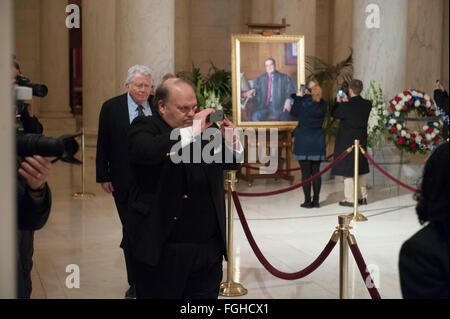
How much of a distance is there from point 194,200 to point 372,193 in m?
8.47

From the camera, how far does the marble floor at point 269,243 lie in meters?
6.25

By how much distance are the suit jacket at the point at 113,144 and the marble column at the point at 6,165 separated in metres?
3.46

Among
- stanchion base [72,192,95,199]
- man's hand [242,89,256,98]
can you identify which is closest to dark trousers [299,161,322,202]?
man's hand [242,89,256,98]

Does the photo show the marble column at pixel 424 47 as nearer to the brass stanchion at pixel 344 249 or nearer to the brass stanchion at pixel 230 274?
the brass stanchion at pixel 230 274

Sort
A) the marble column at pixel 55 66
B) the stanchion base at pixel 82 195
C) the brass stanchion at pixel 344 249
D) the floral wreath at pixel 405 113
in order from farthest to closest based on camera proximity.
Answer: the marble column at pixel 55 66
the stanchion base at pixel 82 195
the floral wreath at pixel 405 113
the brass stanchion at pixel 344 249

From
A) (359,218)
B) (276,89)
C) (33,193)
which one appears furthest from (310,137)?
(33,193)

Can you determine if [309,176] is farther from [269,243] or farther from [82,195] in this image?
[82,195]

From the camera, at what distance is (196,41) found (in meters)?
20.1

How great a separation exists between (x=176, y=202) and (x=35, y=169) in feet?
3.36

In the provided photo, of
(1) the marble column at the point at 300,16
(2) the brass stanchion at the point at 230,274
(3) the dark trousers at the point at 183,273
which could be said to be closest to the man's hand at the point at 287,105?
(1) the marble column at the point at 300,16

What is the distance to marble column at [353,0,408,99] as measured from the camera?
497 inches

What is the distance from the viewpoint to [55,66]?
1984cm

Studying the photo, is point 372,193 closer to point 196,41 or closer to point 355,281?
point 355,281

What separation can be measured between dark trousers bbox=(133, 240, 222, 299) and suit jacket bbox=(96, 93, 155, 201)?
70.5 inches
